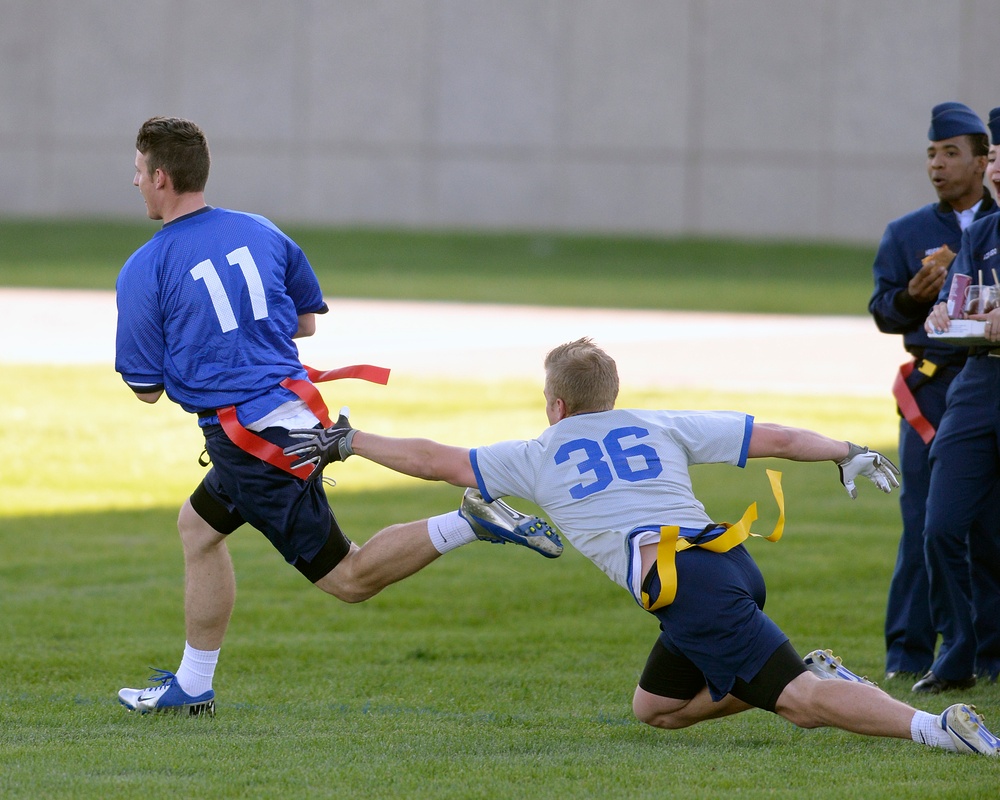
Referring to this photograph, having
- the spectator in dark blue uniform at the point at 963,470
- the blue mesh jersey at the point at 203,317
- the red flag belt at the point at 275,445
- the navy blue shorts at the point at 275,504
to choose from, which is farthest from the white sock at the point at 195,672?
the spectator in dark blue uniform at the point at 963,470

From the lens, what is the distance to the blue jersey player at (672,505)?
4.85 m

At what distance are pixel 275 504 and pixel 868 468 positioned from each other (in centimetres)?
221

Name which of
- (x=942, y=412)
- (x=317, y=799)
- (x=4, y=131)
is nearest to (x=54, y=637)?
→ (x=317, y=799)

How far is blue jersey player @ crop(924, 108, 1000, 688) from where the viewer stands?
6141 millimetres

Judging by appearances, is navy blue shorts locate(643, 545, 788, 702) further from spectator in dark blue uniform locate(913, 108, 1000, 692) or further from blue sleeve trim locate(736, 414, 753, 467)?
spectator in dark blue uniform locate(913, 108, 1000, 692)

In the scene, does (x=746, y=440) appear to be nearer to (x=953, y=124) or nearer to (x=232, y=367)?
(x=232, y=367)

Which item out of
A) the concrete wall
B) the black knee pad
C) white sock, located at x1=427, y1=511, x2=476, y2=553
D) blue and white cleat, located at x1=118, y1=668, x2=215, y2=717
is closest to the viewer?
white sock, located at x1=427, y1=511, x2=476, y2=553

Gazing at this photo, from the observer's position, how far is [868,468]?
503 centimetres

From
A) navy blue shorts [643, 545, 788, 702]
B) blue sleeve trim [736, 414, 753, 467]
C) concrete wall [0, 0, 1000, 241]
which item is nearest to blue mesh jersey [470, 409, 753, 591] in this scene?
blue sleeve trim [736, 414, 753, 467]

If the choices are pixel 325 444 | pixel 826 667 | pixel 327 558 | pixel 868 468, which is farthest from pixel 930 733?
pixel 327 558

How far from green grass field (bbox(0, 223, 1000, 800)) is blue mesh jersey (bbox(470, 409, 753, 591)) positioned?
77 centimetres

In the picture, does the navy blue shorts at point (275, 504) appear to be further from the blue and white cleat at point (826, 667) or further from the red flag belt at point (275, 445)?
the blue and white cleat at point (826, 667)

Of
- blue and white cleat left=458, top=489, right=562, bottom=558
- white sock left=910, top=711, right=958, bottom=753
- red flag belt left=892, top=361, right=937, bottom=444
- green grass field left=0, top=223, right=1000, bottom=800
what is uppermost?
red flag belt left=892, top=361, right=937, bottom=444

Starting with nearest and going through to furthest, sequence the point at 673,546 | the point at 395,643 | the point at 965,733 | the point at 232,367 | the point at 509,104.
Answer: the point at 965,733
the point at 673,546
the point at 232,367
the point at 395,643
the point at 509,104
